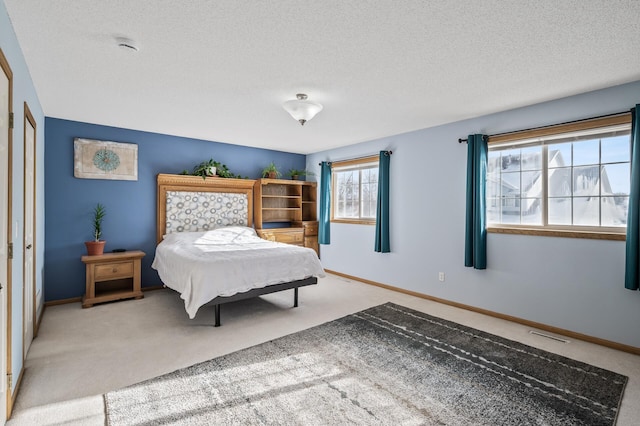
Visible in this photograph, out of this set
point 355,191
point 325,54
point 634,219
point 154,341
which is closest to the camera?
point 325,54

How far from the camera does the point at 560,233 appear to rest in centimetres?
337

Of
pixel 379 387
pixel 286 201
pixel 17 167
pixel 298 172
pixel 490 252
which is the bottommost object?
pixel 379 387

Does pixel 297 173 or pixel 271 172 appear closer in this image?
pixel 271 172

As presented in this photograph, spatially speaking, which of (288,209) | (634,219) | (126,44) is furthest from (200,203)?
(634,219)

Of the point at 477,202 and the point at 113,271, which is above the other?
the point at 477,202

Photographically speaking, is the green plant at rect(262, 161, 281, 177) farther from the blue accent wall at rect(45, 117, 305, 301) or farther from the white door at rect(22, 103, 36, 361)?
the white door at rect(22, 103, 36, 361)

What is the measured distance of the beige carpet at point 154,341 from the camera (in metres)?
2.16

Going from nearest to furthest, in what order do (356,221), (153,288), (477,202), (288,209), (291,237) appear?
(477,202)
(153,288)
(356,221)
(291,237)
(288,209)

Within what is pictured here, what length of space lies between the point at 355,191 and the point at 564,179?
10.5ft

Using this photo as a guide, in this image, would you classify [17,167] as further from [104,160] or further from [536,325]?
[536,325]

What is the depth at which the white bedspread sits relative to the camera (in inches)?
130

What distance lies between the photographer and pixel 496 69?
2680 millimetres

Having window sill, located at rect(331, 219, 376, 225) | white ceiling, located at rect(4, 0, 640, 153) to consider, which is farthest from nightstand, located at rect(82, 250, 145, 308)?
window sill, located at rect(331, 219, 376, 225)

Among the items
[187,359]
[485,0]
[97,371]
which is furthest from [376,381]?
[485,0]
